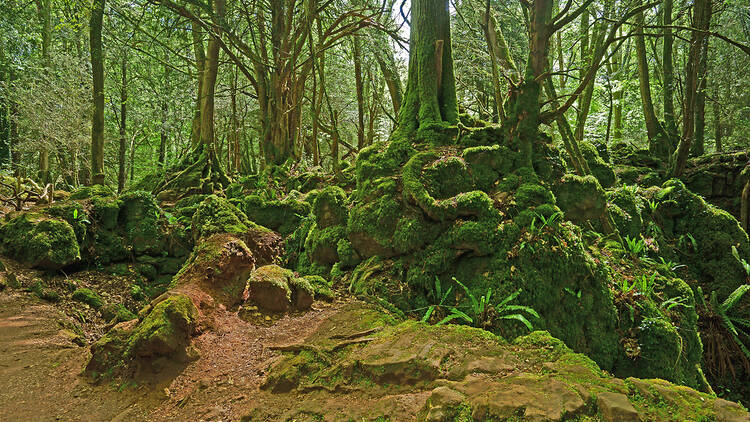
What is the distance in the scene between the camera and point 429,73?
5.64m

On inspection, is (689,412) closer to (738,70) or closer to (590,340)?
(590,340)

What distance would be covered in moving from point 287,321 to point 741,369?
6.53 meters

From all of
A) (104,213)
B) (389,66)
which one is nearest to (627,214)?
(389,66)

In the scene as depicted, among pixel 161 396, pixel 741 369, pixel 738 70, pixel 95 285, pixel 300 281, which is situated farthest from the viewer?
pixel 738 70

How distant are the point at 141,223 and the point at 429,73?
19.3 ft

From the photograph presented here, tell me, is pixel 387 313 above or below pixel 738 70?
below

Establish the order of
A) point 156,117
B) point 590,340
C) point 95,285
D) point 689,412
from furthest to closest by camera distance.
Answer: point 156,117 < point 95,285 < point 590,340 < point 689,412

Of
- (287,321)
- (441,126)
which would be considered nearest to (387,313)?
(287,321)

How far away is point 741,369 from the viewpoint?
5.32 metres

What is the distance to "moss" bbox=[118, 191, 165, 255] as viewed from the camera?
682 centimetres

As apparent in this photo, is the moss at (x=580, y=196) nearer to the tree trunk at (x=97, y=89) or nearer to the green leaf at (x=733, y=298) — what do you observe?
the green leaf at (x=733, y=298)

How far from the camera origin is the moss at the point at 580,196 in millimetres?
4855

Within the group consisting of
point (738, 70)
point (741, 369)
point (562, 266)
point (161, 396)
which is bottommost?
point (741, 369)

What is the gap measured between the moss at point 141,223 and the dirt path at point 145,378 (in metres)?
2.43
